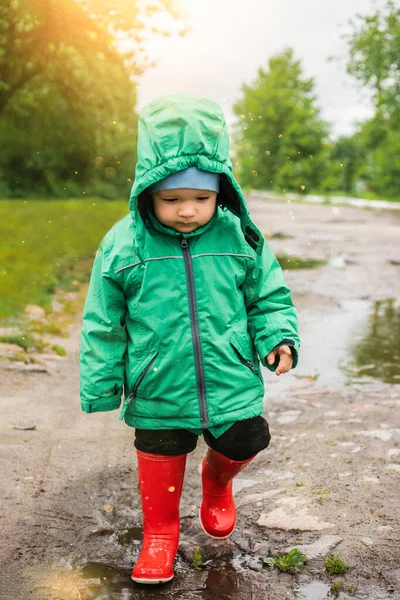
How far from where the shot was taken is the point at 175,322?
2.50m

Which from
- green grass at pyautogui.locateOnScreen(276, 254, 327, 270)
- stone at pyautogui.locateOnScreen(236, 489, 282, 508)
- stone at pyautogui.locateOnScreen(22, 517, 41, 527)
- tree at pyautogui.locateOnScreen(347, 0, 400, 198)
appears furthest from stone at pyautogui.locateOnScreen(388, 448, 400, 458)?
tree at pyautogui.locateOnScreen(347, 0, 400, 198)

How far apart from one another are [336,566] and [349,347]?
350 centimetres

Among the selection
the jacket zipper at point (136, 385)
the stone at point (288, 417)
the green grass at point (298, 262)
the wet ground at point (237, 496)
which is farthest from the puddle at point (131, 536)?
the green grass at point (298, 262)

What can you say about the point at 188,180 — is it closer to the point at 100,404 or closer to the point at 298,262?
the point at 100,404

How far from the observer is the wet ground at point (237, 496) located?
2510 mm

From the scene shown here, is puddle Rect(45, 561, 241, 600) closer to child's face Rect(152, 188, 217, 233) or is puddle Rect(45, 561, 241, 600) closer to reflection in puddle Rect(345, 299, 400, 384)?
child's face Rect(152, 188, 217, 233)

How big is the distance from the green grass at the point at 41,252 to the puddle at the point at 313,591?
451cm

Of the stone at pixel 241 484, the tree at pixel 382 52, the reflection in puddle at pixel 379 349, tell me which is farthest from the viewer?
the tree at pixel 382 52

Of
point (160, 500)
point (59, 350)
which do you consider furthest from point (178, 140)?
point (59, 350)

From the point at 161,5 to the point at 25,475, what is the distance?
6.66m

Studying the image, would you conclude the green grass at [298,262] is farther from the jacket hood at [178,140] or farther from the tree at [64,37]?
the jacket hood at [178,140]

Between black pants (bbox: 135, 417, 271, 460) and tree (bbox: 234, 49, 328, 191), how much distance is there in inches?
1847

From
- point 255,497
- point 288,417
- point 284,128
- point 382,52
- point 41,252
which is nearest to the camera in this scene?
point 255,497

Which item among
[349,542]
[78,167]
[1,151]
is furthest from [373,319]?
[78,167]
